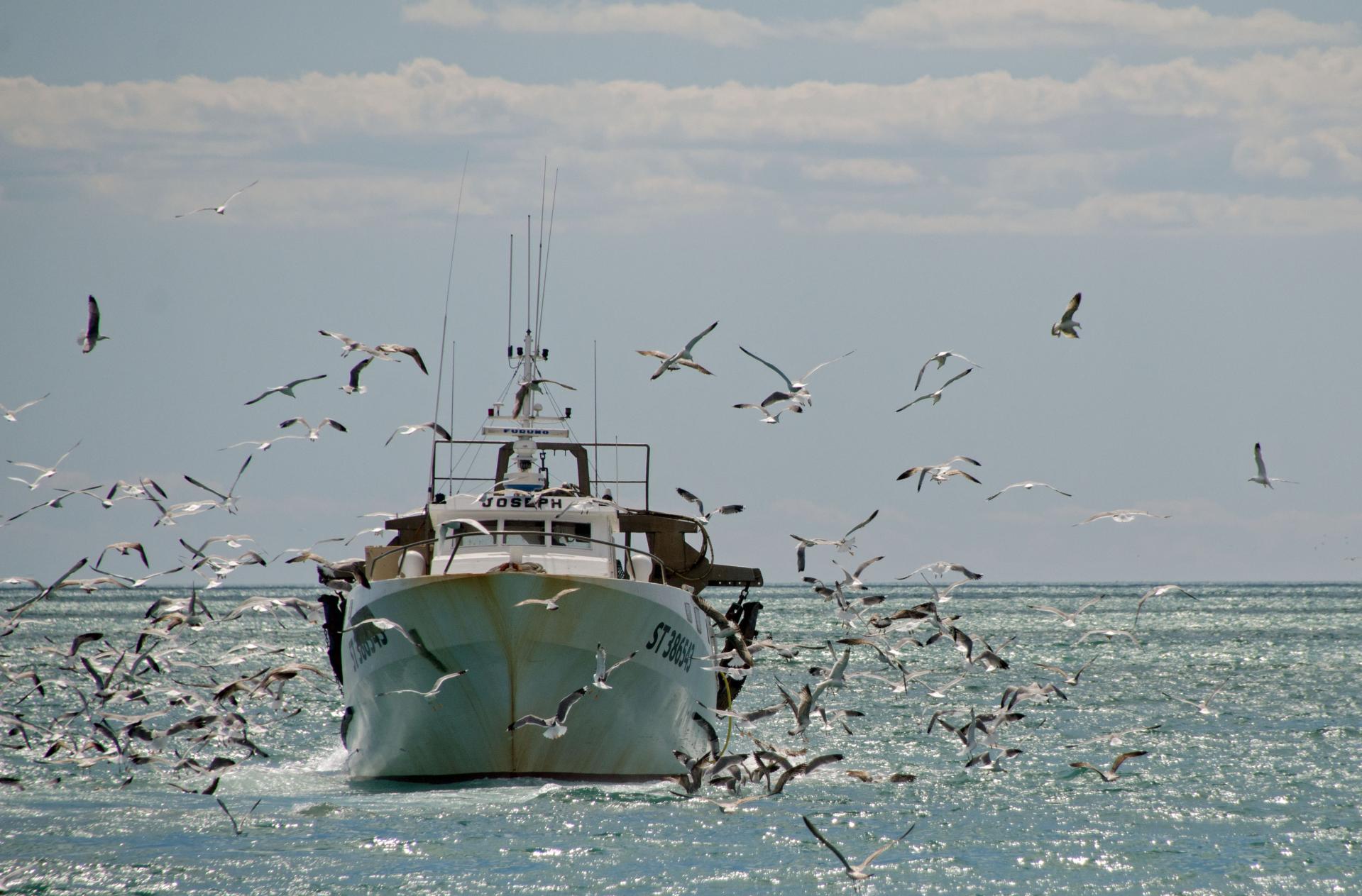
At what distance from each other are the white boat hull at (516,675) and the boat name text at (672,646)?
Answer: 0.02 metres

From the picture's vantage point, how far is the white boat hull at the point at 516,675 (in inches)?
829

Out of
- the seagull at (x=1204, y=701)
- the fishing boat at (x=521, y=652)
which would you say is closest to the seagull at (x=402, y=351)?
Result: the fishing boat at (x=521, y=652)

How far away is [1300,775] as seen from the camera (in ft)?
87.5

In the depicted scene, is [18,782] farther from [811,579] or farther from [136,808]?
[811,579]

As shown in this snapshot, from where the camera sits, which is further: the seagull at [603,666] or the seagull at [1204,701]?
the seagull at [1204,701]

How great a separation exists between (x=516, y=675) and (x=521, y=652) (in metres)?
0.31

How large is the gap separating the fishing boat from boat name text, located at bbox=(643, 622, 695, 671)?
1.1 inches

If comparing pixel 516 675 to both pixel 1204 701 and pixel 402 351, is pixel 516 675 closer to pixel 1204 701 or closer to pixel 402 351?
pixel 402 351

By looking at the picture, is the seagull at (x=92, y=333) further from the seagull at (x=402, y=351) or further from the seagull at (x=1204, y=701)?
the seagull at (x=1204, y=701)

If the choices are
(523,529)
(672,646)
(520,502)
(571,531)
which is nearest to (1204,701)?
(571,531)

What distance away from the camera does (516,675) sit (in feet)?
69.4

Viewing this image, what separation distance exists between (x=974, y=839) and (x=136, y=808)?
11.0 meters

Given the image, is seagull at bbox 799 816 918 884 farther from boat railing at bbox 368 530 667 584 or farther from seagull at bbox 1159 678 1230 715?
seagull at bbox 1159 678 1230 715

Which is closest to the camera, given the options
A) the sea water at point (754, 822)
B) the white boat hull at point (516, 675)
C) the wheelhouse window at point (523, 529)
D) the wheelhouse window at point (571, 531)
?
the sea water at point (754, 822)
